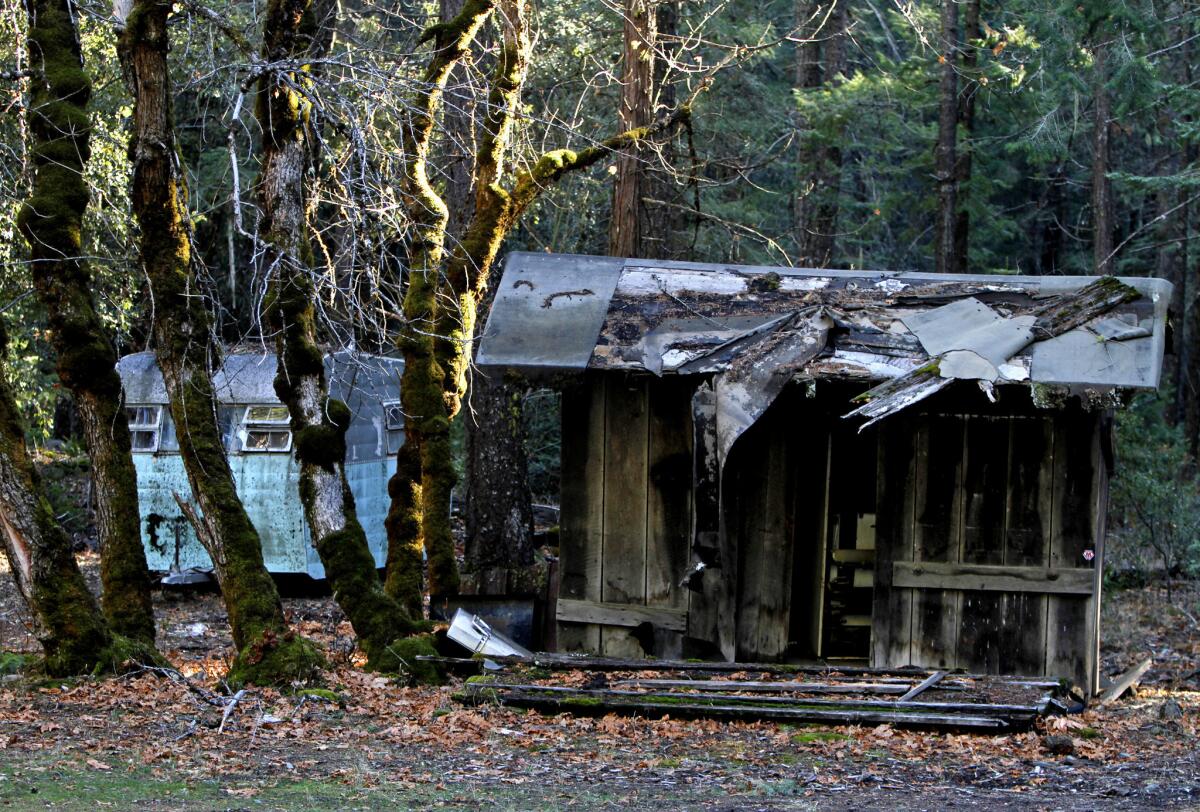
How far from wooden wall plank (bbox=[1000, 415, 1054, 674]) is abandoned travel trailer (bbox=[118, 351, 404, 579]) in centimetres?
811

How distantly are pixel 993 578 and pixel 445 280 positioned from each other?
18.0 feet

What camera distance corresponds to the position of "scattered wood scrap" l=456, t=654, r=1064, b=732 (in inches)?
326

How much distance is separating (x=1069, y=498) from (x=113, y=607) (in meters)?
7.41

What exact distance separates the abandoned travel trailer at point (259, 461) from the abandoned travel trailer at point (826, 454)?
585cm

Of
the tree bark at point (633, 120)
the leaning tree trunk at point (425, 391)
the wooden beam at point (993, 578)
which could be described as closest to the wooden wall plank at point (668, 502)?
the wooden beam at point (993, 578)

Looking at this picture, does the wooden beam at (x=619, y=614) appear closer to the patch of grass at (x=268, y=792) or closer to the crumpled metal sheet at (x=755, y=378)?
the crumpled metal sheet at (x=755, y=378)

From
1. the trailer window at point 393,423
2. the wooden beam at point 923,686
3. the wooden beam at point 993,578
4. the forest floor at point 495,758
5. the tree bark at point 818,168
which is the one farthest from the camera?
the tree bark at point 818,168

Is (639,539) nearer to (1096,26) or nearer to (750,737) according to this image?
(750,737)

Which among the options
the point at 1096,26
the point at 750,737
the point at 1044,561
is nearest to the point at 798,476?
the point at 1044,561

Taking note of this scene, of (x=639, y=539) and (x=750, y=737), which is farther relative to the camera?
(x=639, y=539)

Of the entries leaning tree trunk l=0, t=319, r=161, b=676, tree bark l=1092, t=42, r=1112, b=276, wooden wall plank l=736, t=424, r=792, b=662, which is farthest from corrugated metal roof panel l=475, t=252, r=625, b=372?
tree bark l=1092, t=42, r=1112, b=276

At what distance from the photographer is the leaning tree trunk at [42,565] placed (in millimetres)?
8891

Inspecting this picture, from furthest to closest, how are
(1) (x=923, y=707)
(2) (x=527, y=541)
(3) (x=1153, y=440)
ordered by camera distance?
(3) (x=1153, y=440)
(2) (x=527, y=541)
(1) (x=923, y=707)

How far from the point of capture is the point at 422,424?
11.6m
